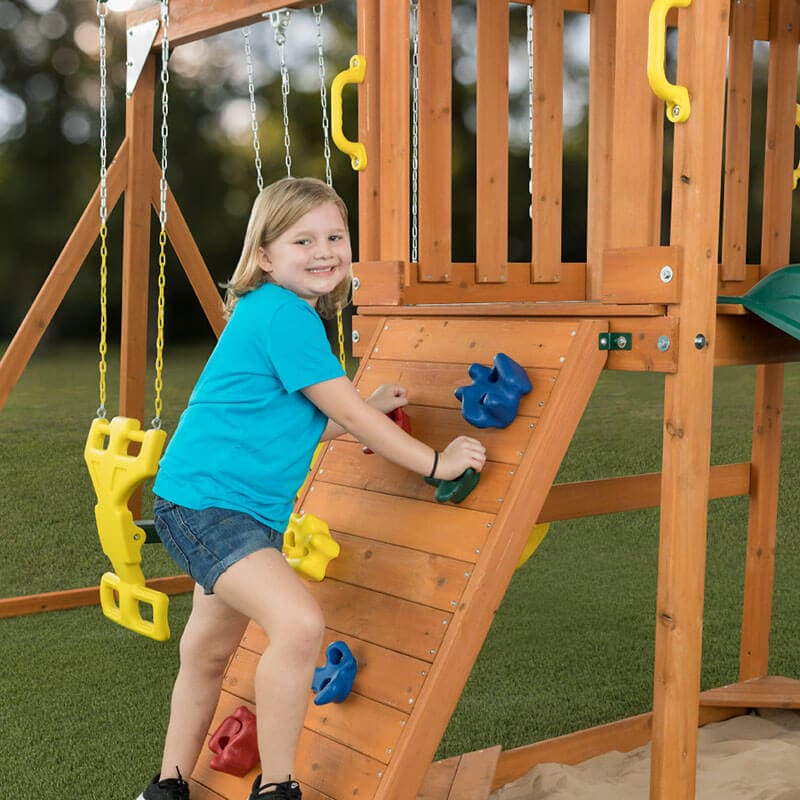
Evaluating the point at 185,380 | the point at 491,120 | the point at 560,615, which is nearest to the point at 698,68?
the point at 491,120

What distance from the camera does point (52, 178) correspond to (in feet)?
45.0

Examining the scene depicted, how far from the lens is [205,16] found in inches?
189

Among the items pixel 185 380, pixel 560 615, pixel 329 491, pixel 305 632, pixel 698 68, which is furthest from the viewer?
pixel 185 380

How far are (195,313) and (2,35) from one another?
4.00 m

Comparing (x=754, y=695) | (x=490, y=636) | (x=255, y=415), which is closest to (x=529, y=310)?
(x=255, y=415)

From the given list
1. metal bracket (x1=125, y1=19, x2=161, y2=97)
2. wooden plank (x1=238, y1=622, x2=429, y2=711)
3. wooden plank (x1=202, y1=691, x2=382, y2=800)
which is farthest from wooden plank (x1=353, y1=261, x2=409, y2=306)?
metal bracket (x1=125, y1=19, x2=161, y2=97)

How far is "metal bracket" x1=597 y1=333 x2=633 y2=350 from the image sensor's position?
9.06ft

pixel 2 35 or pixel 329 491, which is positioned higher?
pixel 2 35

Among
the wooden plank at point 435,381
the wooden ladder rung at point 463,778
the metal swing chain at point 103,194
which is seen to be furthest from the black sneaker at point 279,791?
the metal swing chain at point 103,194

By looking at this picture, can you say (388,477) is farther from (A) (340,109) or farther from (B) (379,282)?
(A) (340,109)

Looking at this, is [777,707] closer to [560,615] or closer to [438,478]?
[560,615]

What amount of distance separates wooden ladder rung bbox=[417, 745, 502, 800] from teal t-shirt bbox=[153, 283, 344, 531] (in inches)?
39.9

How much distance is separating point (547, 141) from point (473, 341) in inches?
45.5

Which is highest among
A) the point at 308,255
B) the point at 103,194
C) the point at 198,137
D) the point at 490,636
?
the point at 198,137
